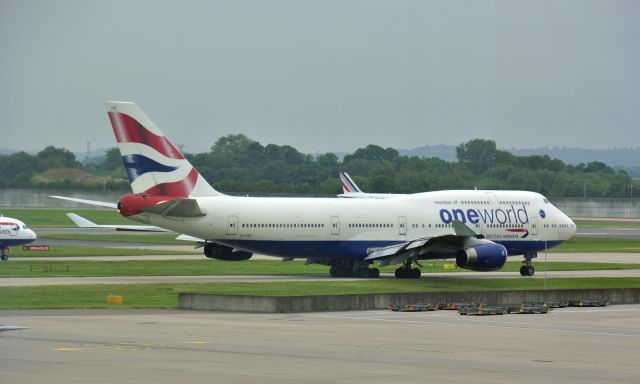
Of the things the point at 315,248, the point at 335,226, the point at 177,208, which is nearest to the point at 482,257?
the point at 335,226

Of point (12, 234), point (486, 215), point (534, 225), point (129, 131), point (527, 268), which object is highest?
point (129, 131)

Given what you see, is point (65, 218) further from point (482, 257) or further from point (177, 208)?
point (482, 257)

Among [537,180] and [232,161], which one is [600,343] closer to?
[537,180]

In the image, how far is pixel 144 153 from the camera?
5381cm

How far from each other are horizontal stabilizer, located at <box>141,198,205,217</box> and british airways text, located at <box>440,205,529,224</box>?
13410 millimetres

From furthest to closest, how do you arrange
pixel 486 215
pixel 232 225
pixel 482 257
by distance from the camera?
pixel 486 215, pixel 482 257, pixel 232 225

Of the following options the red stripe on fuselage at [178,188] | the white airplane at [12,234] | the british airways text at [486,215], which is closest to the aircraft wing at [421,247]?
the british airways text at [486,215]

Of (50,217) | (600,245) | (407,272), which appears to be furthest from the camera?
(50,217)

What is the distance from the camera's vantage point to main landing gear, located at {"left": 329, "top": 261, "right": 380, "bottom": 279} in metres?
59.2

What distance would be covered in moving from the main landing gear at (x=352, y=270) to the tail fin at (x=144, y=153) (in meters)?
9.25

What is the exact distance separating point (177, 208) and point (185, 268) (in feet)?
30.3

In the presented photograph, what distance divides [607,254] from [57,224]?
184 ft

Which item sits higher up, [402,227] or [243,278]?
[402,227]

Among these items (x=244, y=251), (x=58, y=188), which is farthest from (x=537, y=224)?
(x=58, y=188)
